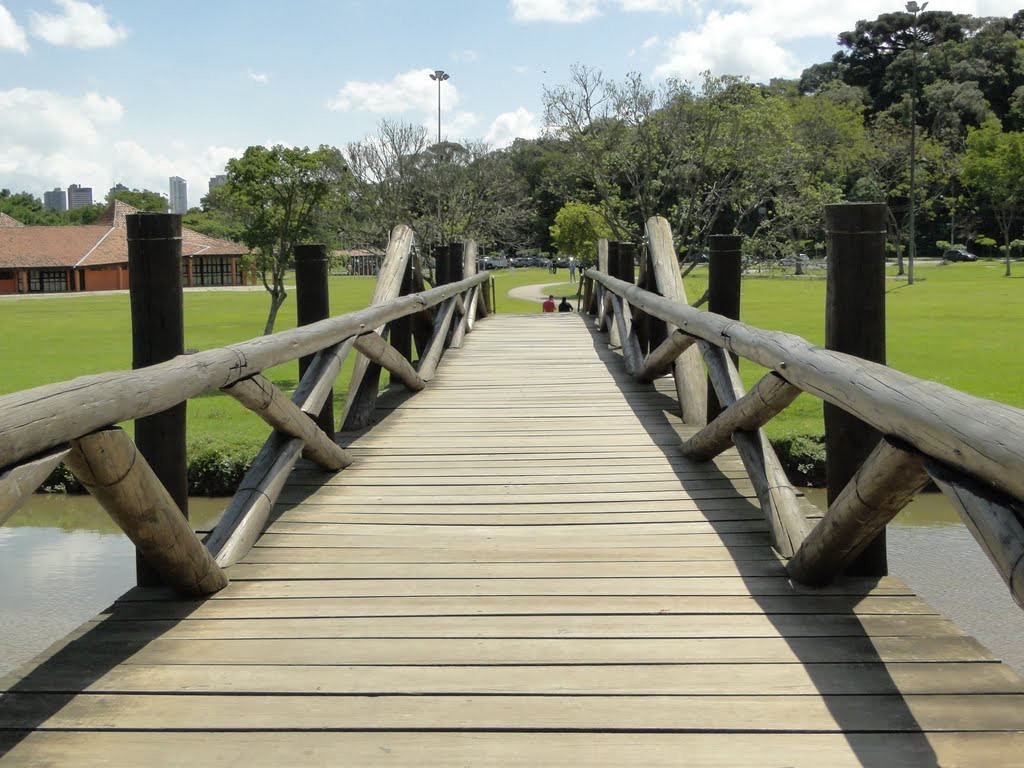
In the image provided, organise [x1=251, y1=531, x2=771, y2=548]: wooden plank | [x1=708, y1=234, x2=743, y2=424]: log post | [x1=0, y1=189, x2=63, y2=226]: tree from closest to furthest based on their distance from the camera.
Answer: [x1=251, y1=531, x2=771, y2=548]: wooden plank, [x1=708, y1=234, x2=743, y2=424]: log post, [x1=0, y1=189, x2=63, y2=226]: tree

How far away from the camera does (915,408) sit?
2268 mm

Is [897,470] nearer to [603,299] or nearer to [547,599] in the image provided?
[547,599]

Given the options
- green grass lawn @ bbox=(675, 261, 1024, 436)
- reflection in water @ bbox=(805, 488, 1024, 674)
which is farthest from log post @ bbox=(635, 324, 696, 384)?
green grass lawn @ bbox=(675, 261, 1024, 436)

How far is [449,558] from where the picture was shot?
3557mm

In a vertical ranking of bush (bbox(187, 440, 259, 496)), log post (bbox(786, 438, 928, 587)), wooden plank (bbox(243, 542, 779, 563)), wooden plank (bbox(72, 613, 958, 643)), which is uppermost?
log post (bbox(786, 438, 928, 587))

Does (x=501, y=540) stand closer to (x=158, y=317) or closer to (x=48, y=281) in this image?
(x=158, y=317)

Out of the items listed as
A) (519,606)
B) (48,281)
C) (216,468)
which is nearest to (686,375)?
(519,606)

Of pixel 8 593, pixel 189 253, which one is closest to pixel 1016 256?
pixel 189 253

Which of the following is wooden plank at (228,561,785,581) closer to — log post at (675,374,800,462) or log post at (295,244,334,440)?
log post at (675,374,800,462)

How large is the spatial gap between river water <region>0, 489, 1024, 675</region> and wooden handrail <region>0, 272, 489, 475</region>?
617 centimetres

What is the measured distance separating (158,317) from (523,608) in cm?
157

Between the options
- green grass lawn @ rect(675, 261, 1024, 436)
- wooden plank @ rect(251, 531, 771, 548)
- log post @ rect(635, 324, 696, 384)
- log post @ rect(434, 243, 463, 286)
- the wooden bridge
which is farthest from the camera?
green grass lawn @ rect(675, 261, 1024, 436)

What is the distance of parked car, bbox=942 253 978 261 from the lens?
2222 inches

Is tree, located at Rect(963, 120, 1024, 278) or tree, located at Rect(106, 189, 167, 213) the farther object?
tree, located at Rect(106, 189, 167, 213)
